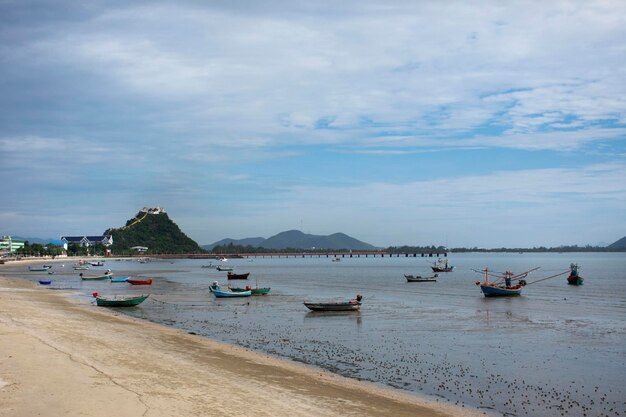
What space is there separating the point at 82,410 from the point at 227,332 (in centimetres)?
2006

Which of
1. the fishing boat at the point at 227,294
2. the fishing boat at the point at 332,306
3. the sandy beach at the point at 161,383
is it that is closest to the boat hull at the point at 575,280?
the fishing boat at the point at 332,306

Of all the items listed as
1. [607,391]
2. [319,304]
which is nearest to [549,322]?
[319,304]

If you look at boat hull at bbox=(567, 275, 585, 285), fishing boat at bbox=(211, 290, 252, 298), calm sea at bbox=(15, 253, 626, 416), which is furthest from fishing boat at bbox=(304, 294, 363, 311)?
boat hull at bbox=(567, 275, 585, 285)

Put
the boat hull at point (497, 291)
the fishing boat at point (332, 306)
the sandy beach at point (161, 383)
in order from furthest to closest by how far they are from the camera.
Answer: the boat hull at point (497, 291) < the fishing boat at point (332, 306) < the sandy beach at point (161, 383)

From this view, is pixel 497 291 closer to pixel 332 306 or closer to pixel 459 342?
pixel 332 306

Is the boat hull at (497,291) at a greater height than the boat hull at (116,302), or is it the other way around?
the boat hull at (116,302)

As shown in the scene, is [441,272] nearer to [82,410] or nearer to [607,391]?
[607,391]

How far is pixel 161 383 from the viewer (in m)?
16.4

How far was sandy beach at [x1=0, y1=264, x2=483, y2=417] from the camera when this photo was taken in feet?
43.9

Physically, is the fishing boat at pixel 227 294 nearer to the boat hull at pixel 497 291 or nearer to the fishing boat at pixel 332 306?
the fishing boat at pixel 332 306

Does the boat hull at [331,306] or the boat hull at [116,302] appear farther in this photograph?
the boat hull at [116,302]

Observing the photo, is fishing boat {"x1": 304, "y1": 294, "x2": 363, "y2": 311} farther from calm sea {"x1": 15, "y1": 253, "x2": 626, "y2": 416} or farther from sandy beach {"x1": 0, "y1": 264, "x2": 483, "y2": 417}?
sandy beach {"x1": 0, "y1": 264, "x2": 483, "y2": 417}

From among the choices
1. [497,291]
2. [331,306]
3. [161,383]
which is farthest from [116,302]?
[497,291]

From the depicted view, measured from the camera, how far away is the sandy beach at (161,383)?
1339 centimetres
